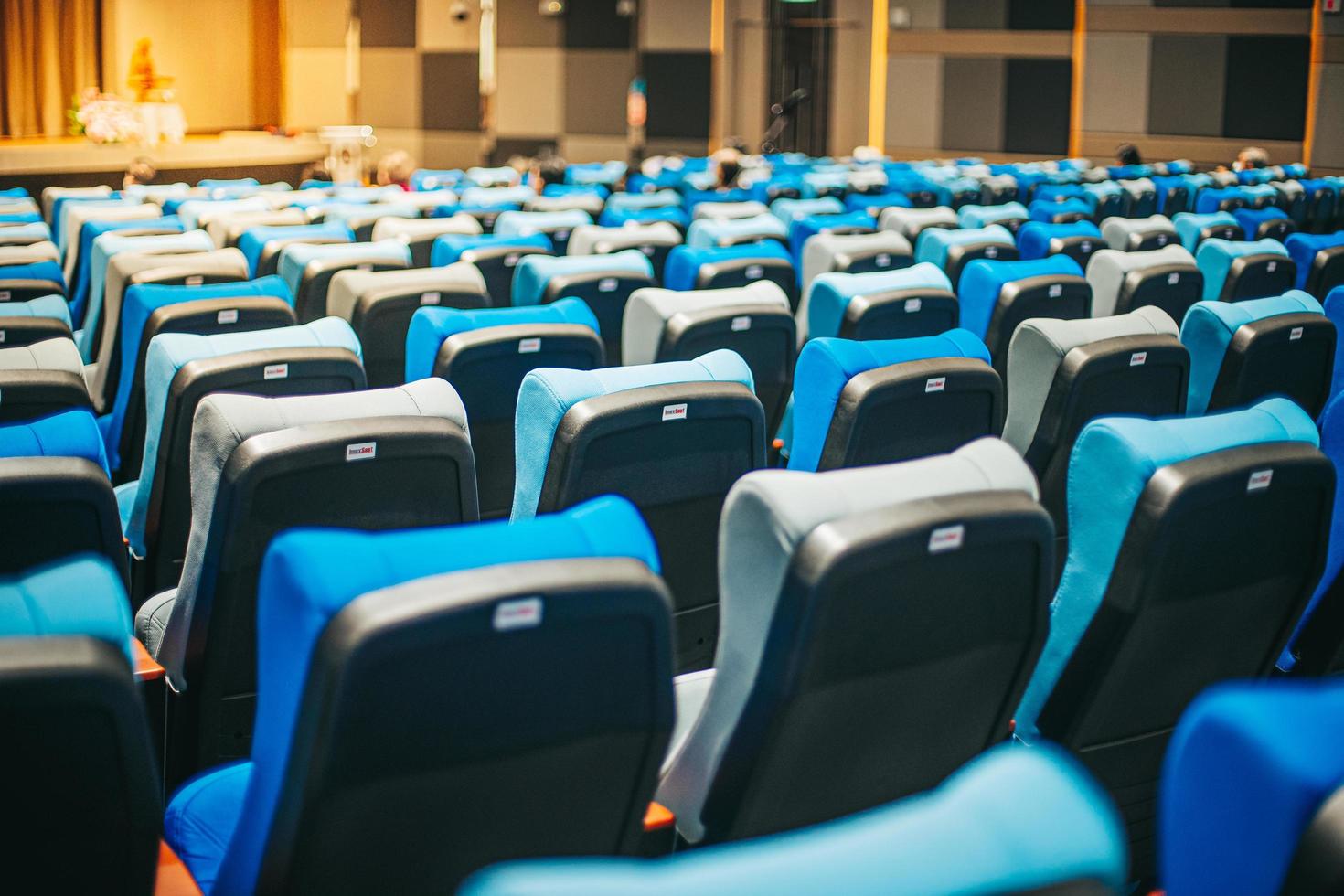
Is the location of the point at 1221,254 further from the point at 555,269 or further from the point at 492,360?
the point at 492,360

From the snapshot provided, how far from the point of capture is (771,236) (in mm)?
7176

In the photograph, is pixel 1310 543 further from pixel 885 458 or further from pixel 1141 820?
pixel 885 458

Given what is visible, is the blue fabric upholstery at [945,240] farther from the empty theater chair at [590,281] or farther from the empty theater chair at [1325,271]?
the empty theater chair at [590,281]

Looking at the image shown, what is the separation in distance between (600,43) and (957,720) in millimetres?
18963

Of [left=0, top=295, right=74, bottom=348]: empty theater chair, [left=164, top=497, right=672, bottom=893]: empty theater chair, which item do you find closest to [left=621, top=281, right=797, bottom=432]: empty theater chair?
[left=0, top=295, right=74, bottom=348]: empty theater chair

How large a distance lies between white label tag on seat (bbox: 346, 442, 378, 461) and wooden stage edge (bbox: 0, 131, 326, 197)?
41.1 feet

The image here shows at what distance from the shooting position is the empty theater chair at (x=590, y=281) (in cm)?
494

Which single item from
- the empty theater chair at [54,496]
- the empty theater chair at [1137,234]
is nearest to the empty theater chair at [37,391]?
the empty theater chair at [54,496]

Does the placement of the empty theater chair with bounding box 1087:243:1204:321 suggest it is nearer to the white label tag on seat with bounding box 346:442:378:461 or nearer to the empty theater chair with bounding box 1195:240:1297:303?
the empty theater chair with bounding box 1195:240:1297:303

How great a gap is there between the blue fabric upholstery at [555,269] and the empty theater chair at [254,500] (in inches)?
105

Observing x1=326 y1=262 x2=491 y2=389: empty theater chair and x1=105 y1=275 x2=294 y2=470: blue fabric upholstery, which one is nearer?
x1=105 y1=275 x2=294 y2=470: blue fabric upholstery

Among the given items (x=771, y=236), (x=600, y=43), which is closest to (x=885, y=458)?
(x=771, y=236)

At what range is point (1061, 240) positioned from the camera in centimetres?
696

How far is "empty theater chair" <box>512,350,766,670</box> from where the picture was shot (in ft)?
8.23
